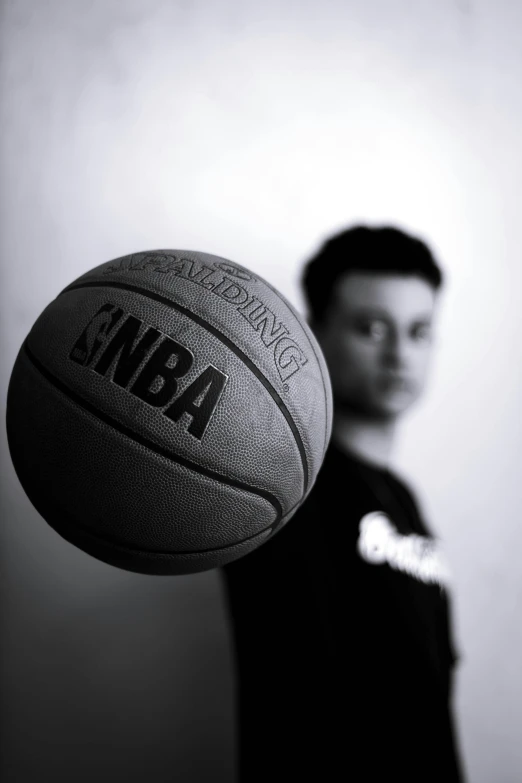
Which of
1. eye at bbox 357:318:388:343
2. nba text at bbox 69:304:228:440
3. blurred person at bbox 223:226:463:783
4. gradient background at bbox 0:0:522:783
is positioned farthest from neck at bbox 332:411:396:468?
nba text at bbox 69:304:228:440

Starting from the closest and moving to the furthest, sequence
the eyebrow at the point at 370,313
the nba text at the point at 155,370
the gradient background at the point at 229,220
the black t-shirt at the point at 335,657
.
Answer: the nba text at the point at 155,370, the black t-shirt at the point at 335,657, the eyebrow at the point at 370,313, the gradient background at the point at 229,220

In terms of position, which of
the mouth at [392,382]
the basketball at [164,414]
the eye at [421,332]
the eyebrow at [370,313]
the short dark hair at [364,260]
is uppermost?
the short dark hair at [364,260]

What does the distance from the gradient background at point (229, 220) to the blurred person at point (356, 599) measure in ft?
0.26

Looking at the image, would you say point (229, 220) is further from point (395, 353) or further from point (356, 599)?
point (356, 599)

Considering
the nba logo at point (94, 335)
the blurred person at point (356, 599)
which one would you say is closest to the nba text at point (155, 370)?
the nba logo at point (94, 335)

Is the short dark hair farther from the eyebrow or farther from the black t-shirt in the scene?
the black t-shirt

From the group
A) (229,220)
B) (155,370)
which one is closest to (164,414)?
(155,370)

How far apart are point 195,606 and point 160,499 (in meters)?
0.84

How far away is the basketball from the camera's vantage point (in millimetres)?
479

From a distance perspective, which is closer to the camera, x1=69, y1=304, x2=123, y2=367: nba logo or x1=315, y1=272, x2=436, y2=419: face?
x1=69, y1=304, x2=123, y2=367: nba logo

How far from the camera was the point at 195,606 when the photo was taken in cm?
125

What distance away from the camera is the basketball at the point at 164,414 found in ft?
1.57

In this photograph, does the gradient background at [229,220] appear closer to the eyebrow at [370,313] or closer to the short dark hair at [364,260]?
the short dark hair at [364,260]

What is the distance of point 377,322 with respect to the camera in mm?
985
